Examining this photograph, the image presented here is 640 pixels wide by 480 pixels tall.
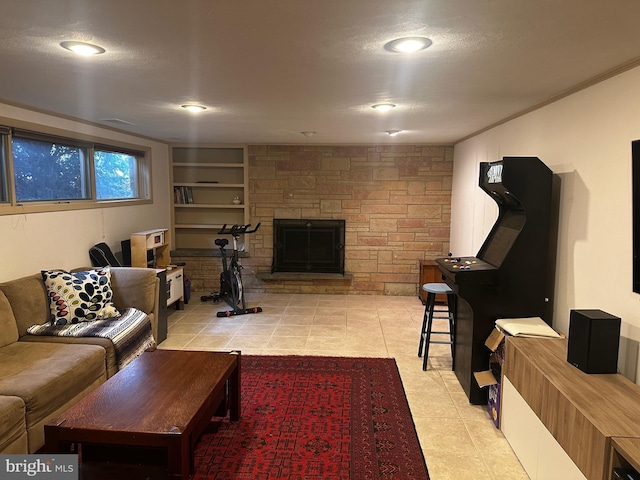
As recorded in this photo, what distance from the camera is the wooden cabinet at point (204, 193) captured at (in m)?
6.34

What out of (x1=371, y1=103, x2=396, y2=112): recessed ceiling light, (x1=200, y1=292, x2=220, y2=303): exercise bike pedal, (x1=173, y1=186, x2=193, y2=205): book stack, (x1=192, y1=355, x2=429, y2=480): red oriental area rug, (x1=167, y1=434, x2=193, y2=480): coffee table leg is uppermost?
(x1=371, y1=103, x2=396, y2=112): recessed ceiling light

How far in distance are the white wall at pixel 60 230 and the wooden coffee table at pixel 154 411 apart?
151 cm

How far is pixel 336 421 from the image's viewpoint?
2773mm

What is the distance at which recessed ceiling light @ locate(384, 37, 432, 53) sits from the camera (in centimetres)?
181

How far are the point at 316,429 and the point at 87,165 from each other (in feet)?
11.7

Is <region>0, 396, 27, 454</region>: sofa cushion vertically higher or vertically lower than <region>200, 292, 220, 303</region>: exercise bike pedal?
higher

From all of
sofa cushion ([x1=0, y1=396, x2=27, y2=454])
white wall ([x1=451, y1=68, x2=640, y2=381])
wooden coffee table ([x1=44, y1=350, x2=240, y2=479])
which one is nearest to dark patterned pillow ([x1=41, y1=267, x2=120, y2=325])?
wooden coffee table ([x1=44, y1=350, x2=240, y2=479])

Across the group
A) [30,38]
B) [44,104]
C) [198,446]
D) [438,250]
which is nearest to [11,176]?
[44,104]

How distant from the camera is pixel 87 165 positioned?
4.41 metres

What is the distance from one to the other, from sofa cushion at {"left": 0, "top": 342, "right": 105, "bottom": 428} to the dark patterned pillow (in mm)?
386

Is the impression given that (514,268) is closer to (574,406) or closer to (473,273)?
(473,273)

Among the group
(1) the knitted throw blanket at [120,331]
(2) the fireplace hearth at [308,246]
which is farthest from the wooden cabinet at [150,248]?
(2) the fireplace hearth at [308,246]

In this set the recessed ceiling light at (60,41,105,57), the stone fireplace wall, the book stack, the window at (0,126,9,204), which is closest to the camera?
the recessed ceiling light at (60,41,105,57)

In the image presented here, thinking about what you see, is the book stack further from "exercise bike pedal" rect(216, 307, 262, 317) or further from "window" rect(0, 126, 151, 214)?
"exercise bike pedal" rect(216, 307, 262, 317)
